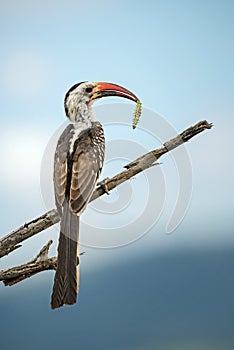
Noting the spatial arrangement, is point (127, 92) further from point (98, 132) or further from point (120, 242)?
point (120, 242)

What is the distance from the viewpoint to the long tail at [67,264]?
135 inches

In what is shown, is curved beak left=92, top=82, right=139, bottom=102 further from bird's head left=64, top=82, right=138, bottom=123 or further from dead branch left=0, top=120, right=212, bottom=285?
dead branch left=0, top=120, right=212, bottom=285

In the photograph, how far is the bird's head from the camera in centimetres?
444

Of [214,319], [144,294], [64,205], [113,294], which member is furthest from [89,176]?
[144,294]

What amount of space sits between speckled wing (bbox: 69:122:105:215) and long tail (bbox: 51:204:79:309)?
0.25ft

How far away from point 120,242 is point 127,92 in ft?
3.27

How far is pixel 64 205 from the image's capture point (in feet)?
13.0

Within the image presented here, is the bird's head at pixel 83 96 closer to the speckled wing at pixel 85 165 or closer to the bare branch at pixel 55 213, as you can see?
the speckled wing at pixel 85 165

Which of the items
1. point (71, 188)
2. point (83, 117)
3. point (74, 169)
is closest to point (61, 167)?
point (74, 169)

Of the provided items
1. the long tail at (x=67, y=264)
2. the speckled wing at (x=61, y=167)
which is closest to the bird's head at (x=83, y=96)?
the speckled wing at (x=61, y=167)

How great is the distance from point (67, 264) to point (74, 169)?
66 cm

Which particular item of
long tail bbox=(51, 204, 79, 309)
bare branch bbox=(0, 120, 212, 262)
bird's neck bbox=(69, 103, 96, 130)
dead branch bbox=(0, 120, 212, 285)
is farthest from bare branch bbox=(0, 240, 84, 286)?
bird's neck bbox=(69, 103, 96, 130)

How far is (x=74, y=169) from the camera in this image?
4125mm

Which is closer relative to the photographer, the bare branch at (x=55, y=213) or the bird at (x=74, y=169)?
the bird at (x=74, y=169)
